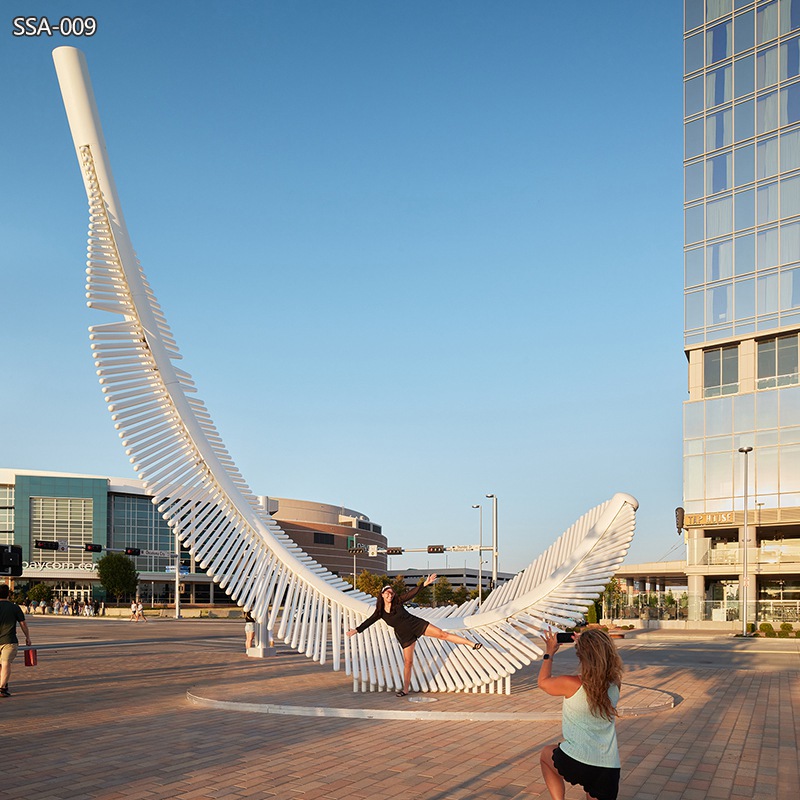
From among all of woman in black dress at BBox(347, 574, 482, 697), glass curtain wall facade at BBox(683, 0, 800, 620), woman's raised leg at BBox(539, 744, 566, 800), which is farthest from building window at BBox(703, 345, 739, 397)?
woman's raised leg at BBox(539, 744, 566, 800)

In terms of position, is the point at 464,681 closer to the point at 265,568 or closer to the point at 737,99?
the point at 265,568

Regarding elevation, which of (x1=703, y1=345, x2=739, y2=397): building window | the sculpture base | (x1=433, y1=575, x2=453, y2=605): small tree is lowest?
(x1=433, y1=575, x2=453, y2=605): small tree

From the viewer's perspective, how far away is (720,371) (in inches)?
1661

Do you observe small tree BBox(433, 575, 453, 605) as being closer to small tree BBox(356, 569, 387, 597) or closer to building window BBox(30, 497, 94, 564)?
small tree BBox(356, 569, 387, 597)

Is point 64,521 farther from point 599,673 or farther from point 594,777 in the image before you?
point 599,673

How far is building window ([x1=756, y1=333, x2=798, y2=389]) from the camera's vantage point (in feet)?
130

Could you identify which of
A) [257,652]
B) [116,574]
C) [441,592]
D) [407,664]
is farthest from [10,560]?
[441,592]

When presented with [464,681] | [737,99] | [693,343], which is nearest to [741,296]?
[693,343]

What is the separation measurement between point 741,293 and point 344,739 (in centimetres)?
3811

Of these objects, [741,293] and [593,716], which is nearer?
[593,716]

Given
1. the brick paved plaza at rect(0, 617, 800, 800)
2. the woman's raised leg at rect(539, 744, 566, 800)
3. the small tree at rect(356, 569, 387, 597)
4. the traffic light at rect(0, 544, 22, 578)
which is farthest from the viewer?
the small tree at rect(356, 569, 387, 597)

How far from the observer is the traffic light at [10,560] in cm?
1491

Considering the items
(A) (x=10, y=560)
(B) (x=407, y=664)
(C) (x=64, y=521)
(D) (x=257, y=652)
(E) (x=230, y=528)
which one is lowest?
(C) (x=64, y=521)

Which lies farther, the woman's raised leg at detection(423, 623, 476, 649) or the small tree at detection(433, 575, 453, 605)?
the small tree at detection(433, 575, 453, 605)
